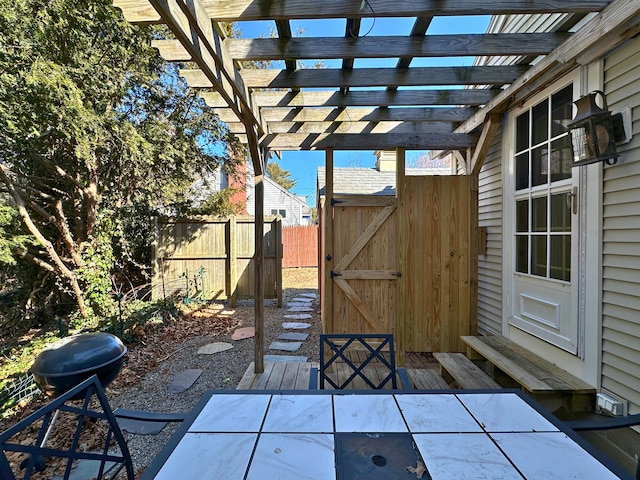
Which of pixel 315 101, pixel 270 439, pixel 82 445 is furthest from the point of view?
pixel 315 101

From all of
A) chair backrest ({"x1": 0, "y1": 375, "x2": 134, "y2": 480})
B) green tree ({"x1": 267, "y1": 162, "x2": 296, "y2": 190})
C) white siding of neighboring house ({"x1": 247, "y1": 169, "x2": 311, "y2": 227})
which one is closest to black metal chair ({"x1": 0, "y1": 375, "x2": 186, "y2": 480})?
chair backrest ({"x1": 0, "y1": 375, "x2": 134, "y2": 480})

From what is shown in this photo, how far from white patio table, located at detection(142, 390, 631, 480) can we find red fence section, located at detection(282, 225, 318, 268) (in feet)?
32.2

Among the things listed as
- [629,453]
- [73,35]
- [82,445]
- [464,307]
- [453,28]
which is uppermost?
[73,35]

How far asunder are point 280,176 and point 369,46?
22868 millimetres

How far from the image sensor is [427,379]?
120 inches

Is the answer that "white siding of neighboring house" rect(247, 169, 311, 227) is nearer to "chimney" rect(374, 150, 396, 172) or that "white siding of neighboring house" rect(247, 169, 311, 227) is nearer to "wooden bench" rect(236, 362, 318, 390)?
"chimney" rect(374, 150, 396, 172)

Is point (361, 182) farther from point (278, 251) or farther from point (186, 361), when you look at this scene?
point (186, 361)

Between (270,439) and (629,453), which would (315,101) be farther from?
(629,453)

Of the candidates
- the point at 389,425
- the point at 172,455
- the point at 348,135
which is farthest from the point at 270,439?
the point at 348,135

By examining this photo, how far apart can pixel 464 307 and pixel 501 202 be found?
1.25 metres

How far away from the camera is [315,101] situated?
2846 millimetres

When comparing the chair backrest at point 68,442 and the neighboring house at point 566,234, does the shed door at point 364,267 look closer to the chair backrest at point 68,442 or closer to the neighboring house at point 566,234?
the neighboring house at point 566,234

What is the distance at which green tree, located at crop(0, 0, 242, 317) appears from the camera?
397 centimetres

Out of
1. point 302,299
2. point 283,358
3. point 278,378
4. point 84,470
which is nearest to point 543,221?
point 278,378
